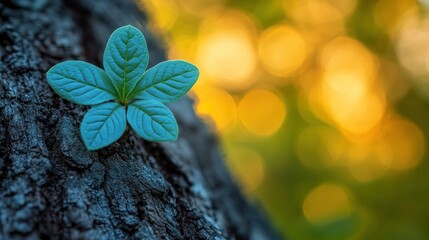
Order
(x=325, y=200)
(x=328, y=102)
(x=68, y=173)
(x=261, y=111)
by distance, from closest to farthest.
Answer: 1. (x=68, y=173)
2. (x=325, y=200)
3. (x=328, y=102)
4. (x=261, y=111)

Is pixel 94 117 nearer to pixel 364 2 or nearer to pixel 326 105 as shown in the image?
pixel 364 2

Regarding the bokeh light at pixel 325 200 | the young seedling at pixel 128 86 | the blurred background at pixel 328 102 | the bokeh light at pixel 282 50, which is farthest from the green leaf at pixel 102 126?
the bokeh light at pixel 282 50

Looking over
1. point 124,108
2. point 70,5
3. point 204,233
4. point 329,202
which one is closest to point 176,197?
point 204,233

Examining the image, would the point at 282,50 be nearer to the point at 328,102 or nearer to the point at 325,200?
the point at 328,102

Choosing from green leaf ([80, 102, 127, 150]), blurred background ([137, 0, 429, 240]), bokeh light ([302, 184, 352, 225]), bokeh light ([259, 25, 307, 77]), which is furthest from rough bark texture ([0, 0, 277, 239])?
bokeh light ([259, 25, 307, 77])

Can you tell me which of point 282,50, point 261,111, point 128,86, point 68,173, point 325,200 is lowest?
point 261,111

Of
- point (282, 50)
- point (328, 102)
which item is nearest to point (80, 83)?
point (328, 102)

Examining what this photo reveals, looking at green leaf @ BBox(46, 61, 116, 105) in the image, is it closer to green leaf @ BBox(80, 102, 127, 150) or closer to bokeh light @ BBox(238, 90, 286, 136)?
green leaf @ BBox(80, 102, 127, 150)

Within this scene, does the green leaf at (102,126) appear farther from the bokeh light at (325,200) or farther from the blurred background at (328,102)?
the bokeh light at (325,200)
